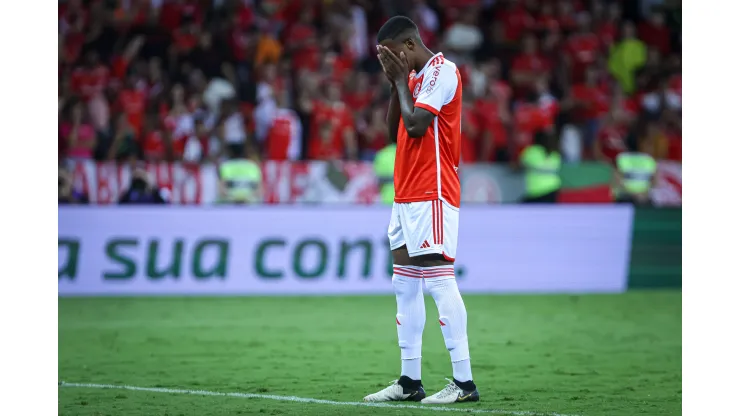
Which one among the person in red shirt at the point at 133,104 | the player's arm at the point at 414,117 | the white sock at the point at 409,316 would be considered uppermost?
the person in red shirt at the point at 133,104

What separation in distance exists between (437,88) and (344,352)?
3.65 m

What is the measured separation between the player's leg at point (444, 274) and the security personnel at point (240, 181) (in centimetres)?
947

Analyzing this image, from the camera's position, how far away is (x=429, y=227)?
21.6 feet

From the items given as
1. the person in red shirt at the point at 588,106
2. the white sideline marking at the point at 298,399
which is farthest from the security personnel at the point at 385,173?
the white sideline marking at the point at 298,399

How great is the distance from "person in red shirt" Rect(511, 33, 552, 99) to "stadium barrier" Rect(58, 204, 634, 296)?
4.76 m

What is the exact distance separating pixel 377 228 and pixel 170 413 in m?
8.52

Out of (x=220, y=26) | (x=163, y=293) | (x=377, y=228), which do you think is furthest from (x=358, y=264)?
(x=220, y=26)

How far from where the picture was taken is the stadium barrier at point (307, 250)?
14.3m

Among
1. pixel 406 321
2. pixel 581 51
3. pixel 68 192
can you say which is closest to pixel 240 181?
pixel 68 192

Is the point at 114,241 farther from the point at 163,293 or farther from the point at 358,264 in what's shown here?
the point at 358,264

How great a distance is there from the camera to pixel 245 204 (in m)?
15.5

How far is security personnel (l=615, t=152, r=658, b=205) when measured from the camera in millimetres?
16688

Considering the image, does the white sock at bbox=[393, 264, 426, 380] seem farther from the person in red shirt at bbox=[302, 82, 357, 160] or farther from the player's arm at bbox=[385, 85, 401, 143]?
the person in red shirt at bbox=[302, 82, 357, 160]

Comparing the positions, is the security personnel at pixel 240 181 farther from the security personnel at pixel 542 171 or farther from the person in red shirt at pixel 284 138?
the security personnel at pixel 542 171
